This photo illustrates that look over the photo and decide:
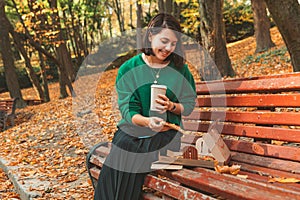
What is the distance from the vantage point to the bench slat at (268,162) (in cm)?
243

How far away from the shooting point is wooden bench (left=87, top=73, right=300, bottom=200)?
1.96m

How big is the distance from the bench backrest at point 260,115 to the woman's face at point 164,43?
28.6 inches

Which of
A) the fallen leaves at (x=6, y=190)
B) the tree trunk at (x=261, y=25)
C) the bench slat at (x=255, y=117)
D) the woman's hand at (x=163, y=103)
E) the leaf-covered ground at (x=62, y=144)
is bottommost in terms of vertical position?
the fallen leaves at (x=6, y=190)

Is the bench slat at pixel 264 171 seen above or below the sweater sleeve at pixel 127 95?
below

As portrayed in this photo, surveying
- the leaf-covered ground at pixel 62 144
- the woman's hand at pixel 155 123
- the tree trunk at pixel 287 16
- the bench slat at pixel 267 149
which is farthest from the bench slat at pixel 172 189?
the tree trunk at pixel 287 16

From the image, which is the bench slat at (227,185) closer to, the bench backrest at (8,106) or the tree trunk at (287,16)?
the tree trunk at (287,16)

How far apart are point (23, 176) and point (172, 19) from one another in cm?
298

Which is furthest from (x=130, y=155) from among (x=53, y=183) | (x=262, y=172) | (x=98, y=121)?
(x=98, y=121)

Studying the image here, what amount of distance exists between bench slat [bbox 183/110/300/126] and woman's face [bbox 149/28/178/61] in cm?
79

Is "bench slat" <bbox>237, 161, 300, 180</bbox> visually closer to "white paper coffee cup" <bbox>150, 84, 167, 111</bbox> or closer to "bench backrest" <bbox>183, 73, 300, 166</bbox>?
"bench backrest" <bbox>183, 73, 300, 166</bbox>

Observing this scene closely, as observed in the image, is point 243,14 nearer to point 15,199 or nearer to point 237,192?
point 15,199

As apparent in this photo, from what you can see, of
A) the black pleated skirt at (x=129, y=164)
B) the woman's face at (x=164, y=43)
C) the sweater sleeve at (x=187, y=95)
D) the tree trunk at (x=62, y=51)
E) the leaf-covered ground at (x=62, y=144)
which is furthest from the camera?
the tree trunk at (x=62, y=51)

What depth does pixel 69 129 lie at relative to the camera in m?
7.35

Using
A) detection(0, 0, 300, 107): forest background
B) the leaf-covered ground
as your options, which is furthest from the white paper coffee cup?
detection(0, 0, 300, 107): forest background
